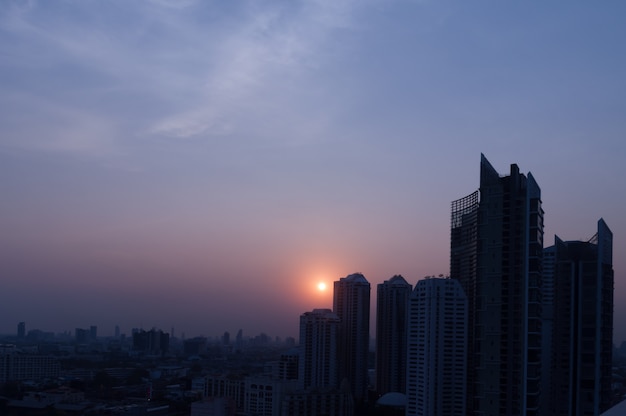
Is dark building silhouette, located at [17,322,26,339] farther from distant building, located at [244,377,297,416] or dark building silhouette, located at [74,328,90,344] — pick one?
distant building, located at [244,377,297,416]

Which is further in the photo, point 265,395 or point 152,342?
point 152,342

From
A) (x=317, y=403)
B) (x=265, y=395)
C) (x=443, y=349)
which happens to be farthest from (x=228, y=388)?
(x=443, y=349)

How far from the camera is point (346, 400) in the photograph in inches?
472

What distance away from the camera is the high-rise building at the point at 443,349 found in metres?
9.89

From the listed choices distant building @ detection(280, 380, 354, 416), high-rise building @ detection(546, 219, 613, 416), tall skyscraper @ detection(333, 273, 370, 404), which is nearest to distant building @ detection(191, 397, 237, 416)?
distant building @ detection(280, 380, 354, 416)

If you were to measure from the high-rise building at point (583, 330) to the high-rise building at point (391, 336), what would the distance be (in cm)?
942

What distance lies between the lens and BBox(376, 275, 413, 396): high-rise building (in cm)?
1636

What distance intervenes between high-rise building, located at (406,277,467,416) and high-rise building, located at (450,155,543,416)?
3975mm

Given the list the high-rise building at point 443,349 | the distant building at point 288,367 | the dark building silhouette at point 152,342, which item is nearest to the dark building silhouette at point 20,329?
the dark building silhouette at point 152,342

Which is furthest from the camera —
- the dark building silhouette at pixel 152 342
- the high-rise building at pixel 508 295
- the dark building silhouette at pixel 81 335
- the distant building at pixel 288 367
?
the dark building silhouette at pixel 81 335

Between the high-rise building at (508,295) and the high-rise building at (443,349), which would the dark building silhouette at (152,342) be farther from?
the high-rise building at (508,295)

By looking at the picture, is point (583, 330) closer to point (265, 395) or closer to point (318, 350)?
point (265, 395)

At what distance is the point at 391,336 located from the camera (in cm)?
1644

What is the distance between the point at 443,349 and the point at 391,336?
21.3 feet
